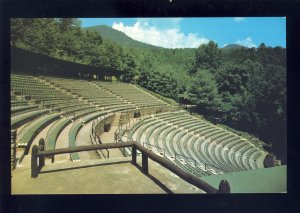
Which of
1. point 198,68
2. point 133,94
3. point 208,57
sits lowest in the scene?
point 133,94

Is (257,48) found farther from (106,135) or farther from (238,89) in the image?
(106,135)

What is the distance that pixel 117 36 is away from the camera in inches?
180

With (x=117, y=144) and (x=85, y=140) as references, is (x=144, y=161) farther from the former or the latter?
(x=85, y=140)

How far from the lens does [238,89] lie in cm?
533

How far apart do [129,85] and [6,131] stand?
3.16 meters

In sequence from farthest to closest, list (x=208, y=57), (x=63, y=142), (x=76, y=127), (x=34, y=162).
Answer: (x=76, y=127), (x=208, y=57), (x=63, y=142), (x=34, y=162)

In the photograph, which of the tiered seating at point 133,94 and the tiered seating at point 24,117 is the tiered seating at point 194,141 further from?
the tiered seating at point 24,117

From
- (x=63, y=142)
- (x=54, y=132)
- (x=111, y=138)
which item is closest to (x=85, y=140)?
(x=63, y=142)

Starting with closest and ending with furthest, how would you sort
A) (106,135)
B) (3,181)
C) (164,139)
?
(3,181) → (106,135) → (164,139)

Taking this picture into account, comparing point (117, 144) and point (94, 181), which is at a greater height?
point (117, 144)

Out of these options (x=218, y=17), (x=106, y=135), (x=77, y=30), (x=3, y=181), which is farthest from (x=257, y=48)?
(x=3, y=181)

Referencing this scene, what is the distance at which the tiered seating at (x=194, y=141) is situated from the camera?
6180mm

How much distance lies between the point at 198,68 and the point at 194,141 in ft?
8.14

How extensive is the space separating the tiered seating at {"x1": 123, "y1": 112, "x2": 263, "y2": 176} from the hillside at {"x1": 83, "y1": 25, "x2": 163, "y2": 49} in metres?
2.14
